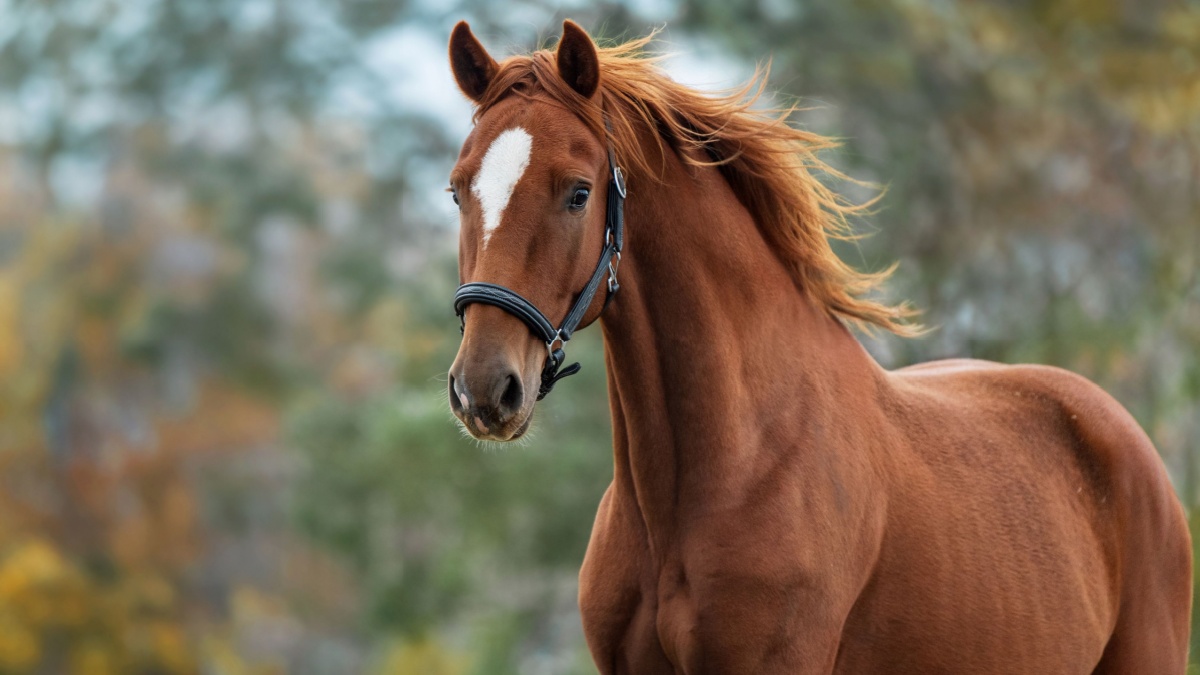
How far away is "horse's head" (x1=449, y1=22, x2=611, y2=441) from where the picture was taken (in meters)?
2.89

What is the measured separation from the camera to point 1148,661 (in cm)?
417

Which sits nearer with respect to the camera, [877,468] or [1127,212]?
[877,468]

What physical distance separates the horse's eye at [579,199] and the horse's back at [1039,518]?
1.24m

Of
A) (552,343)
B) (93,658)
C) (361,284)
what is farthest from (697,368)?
(93,658)

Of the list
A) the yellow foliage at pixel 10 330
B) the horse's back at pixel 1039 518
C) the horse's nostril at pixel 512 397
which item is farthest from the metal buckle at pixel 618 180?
the yellow foliage at pixel 10 330

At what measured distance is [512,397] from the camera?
2910mm

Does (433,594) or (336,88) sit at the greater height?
(336,88)

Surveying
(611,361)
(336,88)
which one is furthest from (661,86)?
(336,88)

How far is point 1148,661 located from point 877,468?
4.86ft

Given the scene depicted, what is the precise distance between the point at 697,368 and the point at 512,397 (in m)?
0.61

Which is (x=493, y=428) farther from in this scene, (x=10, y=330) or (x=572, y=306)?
(x=10, y=330)

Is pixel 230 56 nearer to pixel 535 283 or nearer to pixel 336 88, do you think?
pixel 336 88

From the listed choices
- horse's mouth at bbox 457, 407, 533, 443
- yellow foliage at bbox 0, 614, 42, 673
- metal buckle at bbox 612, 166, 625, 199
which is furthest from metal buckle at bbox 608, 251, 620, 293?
yellow foliage at bbox 0, 614, 42, 673

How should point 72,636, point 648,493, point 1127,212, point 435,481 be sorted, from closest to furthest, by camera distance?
1. point 648,493
2. point 1127,212
3. point 435,481
4. point 72,636
